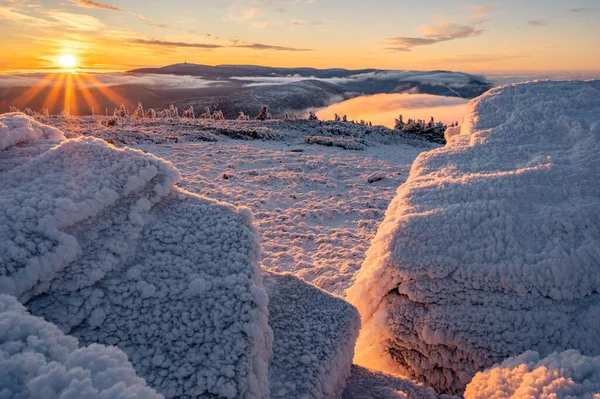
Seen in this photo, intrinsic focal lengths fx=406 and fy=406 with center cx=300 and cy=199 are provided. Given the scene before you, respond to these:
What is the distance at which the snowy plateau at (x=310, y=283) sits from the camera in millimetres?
1518

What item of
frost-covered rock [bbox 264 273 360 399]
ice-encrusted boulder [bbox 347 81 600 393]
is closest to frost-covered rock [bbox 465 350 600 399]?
ice-encrusted boulder [bbox 347 81 600 393]

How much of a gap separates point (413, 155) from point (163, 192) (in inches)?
573

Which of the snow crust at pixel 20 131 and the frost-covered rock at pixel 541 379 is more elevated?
the snow crust at pixel 20 131

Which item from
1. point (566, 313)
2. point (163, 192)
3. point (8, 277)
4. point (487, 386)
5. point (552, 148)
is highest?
point (552, 148)

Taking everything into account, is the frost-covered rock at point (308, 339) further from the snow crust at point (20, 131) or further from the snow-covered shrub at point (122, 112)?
the snow-covered shrub at point (122, 112)

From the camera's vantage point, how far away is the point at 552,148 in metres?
3.22

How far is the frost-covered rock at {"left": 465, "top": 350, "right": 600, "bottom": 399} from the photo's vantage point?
165 cm

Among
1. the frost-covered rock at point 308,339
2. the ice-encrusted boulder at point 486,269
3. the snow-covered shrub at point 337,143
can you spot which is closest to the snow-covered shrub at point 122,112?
the snow-covered shrub at point 337,143

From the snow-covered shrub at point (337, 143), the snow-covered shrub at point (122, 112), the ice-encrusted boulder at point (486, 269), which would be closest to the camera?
the ice-encrusted boulder at point (486, 269)

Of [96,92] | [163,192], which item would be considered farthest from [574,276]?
[96,92]

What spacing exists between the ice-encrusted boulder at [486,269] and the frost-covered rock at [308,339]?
1.94 feet

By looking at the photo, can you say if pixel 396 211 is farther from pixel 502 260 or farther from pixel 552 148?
pixel 552 148

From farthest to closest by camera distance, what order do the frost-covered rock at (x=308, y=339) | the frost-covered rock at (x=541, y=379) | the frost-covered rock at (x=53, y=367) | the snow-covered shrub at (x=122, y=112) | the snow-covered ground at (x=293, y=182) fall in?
the snow-covered shrub at (x=122, y=112), the snow-covered ground at (x=293, y=182), the frost-covered rock at (x=308, y=339), the frost-covered rock at (x=541, y=379), the frost-covered rock at (x=53, y=367)

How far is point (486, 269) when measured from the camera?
243 centimetres
